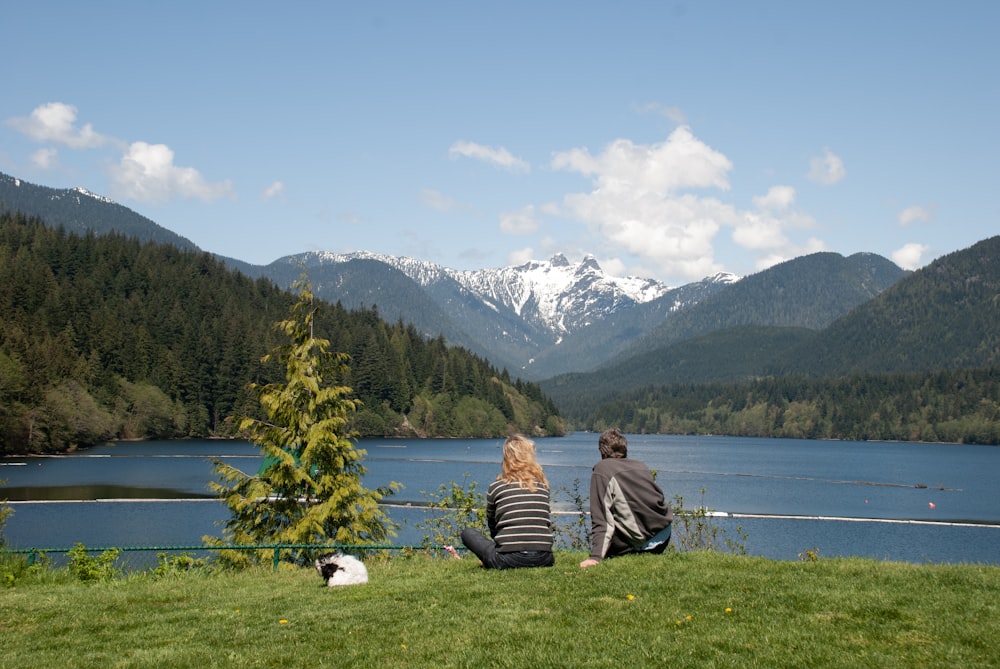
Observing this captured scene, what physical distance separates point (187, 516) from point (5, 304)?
339 ft

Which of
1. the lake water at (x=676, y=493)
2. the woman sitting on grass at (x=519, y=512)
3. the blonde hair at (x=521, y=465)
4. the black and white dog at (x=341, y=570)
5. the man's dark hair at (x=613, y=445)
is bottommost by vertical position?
the lake water at (x=676, y=493)

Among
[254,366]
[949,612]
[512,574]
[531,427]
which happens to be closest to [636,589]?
[512,574]

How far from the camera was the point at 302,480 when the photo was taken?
25.1 meters

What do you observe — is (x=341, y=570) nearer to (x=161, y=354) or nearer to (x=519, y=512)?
(x=519, y=512)

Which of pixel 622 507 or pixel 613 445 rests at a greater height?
pixel 613 445

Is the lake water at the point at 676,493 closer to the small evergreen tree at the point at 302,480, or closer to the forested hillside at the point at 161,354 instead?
the small evergreen tree at the point at 302,480

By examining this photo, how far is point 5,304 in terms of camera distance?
135375 mm

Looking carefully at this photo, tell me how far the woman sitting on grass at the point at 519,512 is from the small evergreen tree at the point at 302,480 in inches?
499

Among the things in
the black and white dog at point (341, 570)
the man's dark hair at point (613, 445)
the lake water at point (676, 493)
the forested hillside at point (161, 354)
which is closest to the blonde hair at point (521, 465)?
the man's dark hair at point (613, 445)

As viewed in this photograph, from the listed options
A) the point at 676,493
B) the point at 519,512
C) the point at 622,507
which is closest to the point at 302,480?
the point at 519,512

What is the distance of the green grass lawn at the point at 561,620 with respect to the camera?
7.84 meters

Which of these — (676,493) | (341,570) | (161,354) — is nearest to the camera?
(341,570)

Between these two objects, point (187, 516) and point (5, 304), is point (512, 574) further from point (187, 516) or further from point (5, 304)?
point (5, 304)

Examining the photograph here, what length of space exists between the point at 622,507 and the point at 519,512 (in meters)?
1.47
